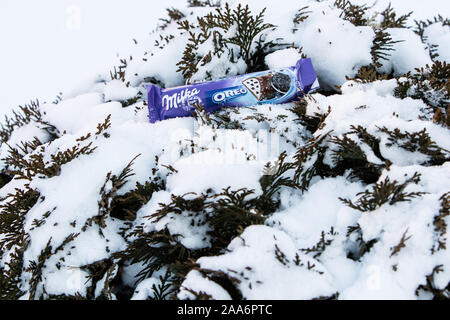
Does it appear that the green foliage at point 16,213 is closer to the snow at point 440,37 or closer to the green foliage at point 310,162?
the green foliage at point 310,162

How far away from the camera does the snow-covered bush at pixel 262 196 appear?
180 centimetres

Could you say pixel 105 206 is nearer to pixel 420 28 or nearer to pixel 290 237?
pixel 290 237

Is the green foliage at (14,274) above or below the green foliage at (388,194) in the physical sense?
below

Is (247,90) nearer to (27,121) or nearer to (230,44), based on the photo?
(230,44)

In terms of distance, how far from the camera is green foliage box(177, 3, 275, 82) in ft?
11.2

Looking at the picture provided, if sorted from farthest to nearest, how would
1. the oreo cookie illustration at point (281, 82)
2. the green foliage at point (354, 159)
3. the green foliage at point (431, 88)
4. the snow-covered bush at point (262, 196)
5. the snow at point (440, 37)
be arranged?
the snow at point (440, 37) < the oreo cookie illustration at point (281, 82) < the green foliage at point (431, 88) < the green foliage at point (354, 159) < the snow-covered bush at point (262, 196)

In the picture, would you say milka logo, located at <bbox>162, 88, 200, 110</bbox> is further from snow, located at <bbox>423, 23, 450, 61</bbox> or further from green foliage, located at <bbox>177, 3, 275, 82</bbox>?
snow, located at <bbox>423, 23, 450, 61</bbox>

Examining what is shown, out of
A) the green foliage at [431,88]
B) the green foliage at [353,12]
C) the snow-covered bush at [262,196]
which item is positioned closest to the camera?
the snow-covered bush at [262,196]

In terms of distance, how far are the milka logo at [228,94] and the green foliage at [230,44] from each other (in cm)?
43

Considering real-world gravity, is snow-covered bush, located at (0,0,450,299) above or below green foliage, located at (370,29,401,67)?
below

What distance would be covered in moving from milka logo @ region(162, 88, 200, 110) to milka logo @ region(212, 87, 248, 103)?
21 cm

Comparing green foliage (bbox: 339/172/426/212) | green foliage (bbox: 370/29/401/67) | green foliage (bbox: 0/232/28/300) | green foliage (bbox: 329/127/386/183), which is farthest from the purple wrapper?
green foliage (bbox: 0/232/28/300)

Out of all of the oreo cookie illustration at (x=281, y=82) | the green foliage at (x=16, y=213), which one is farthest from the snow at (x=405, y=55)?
the green foliage at (x=16, y=213)

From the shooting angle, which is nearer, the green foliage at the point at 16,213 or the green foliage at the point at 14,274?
the green foliage at the point at 14,274
